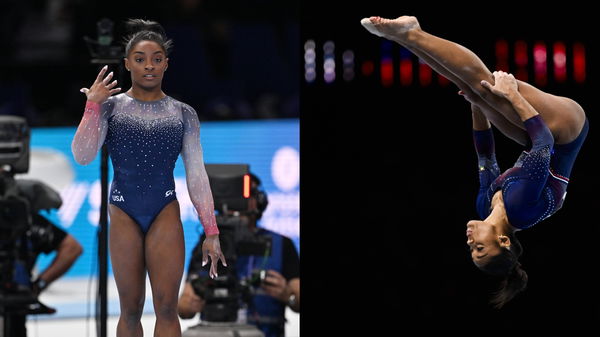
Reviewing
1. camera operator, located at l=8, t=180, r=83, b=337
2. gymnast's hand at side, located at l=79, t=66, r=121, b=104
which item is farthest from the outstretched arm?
camera operator, located at l=8, t=180, r=83, b=337

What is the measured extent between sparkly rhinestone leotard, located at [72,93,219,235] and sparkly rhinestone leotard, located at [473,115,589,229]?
51.9 inches

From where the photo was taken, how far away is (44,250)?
5152 mm

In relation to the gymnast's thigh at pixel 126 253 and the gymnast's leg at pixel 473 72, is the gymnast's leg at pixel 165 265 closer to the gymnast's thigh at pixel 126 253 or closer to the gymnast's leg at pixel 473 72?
the gymnast's thigh at pixel 126 253

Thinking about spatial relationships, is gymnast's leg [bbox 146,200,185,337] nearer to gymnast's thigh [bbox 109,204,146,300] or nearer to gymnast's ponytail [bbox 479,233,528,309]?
gymnast's thigh [bbox 109,204,146,300]

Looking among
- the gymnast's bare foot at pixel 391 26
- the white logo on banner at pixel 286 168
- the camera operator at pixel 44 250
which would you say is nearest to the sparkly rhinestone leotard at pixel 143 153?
the gymnast's bare foot at pixel 391 26

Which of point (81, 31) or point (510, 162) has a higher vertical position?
point (81, 31)

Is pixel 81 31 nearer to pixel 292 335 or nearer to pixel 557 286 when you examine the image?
pixel 292 335

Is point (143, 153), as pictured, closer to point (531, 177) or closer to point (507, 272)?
point (531, 177)

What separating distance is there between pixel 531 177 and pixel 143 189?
5.09 feet

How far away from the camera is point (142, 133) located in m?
3.23

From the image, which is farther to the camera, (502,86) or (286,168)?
(286,168)

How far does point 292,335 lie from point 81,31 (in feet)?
8.11

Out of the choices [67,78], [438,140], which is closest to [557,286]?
[438,140]

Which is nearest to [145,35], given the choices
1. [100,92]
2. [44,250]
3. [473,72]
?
[100,92]
